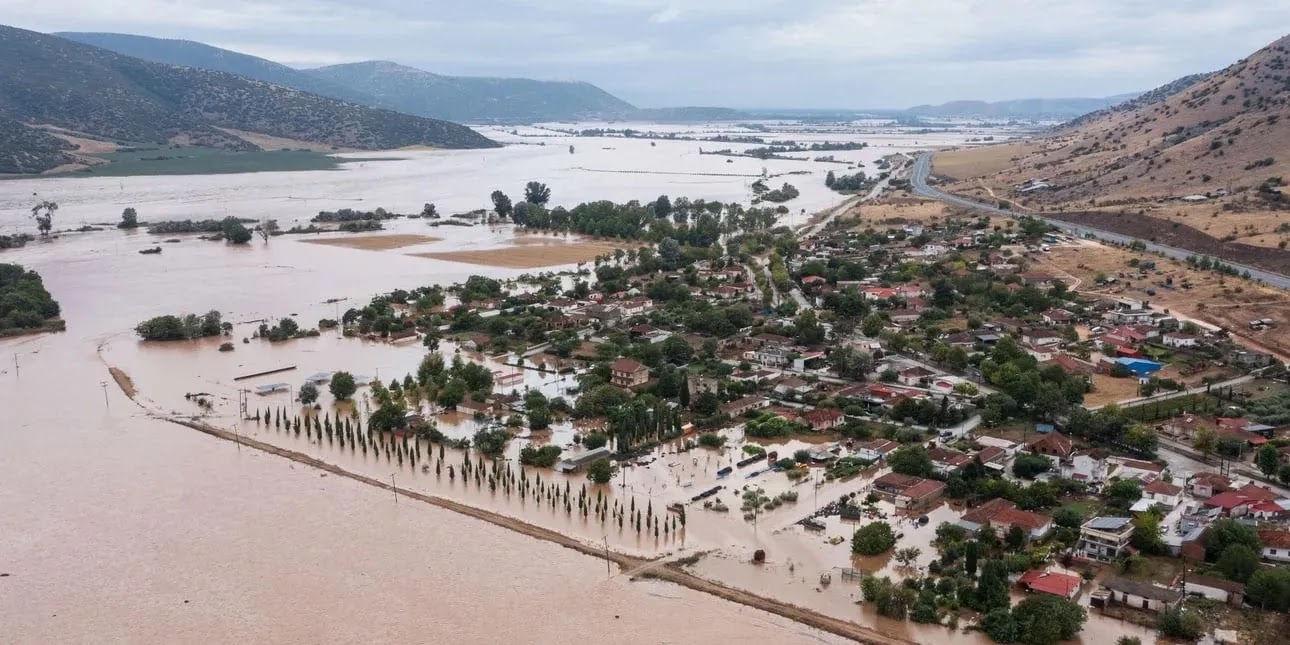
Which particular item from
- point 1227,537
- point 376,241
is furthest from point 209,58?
point 1227,537

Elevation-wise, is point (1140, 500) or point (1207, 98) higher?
point (1207, 98)

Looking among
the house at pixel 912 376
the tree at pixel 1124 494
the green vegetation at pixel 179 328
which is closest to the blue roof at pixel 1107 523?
the tree at pixel 1124 494

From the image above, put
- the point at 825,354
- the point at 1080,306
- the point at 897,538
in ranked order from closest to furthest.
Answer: the point at 897,538 < the point at 825,354 < the point at 1080,306

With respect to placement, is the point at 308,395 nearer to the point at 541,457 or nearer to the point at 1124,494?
the point at 541,457

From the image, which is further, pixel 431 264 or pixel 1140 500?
pixel 431 264

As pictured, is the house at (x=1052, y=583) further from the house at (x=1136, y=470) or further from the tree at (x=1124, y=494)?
the house at (x=1136, y=470)

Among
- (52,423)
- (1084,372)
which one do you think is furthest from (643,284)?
(52,423)

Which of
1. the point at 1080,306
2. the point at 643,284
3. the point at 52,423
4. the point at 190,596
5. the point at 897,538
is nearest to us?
A: the point at 190,596

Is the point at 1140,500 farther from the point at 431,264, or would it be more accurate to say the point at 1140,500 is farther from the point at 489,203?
the point at 489,203
